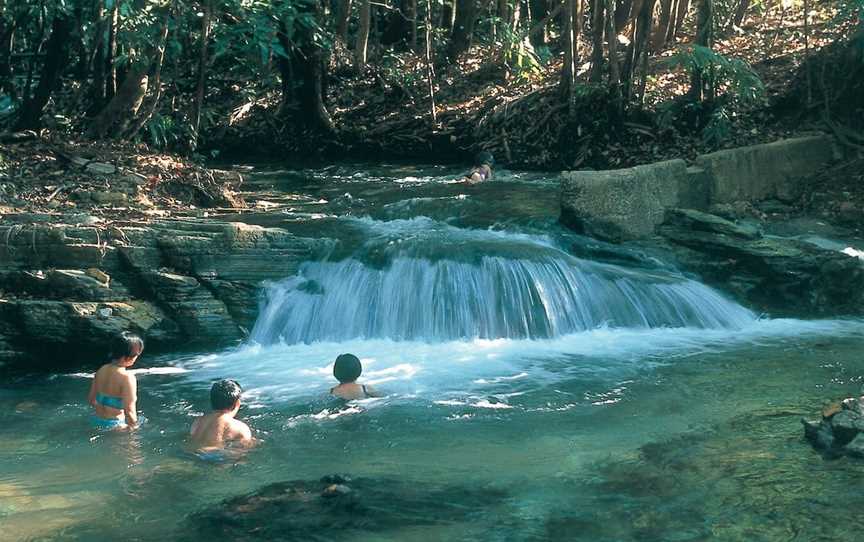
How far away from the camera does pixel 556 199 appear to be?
46.0ft

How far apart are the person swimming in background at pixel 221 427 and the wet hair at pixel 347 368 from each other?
114cm

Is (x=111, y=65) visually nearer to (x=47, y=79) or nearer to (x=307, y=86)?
(x=47, y=79)

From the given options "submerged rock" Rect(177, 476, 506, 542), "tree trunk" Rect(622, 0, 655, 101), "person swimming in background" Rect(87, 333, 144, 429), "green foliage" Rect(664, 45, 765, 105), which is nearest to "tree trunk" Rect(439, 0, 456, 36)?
"tree trunk" Rect(622, 0, 655, 101)

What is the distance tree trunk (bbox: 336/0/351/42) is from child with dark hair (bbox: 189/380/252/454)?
15.8m

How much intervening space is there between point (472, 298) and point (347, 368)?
110 inches

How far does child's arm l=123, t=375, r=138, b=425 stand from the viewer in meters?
7.92

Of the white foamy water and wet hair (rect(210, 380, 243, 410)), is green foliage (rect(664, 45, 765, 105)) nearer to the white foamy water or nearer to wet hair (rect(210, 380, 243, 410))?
the white foamy water

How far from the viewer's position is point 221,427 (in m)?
7.26

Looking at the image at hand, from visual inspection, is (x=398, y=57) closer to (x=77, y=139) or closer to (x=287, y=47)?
(x=287, y=47)

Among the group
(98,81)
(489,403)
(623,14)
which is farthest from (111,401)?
(623,14)

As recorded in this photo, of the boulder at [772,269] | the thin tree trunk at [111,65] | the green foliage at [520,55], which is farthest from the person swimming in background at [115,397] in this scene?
the green foliage at [520,55]

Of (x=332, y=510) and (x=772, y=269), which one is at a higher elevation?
(x=772, y=269)

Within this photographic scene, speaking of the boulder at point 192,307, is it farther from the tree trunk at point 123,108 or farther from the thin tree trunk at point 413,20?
the thin tree trunk at point 413,20

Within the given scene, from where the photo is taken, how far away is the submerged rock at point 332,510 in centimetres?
574
